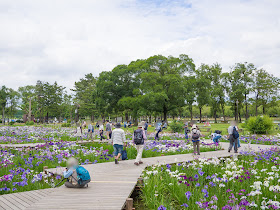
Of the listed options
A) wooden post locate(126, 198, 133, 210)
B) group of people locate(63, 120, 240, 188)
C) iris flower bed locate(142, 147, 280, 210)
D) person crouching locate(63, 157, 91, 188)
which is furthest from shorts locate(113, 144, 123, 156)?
wooden post locate(126, 198, 133, 210)

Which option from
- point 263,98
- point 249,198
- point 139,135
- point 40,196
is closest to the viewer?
point 249,198

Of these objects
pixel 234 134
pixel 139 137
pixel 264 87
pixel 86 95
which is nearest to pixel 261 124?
pixel 234 134

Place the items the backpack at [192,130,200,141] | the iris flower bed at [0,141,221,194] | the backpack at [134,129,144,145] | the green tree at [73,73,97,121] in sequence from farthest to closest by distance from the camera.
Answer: the green tree at [73,73,97,121], the backpack at [192,130,200,141], the backpack at [134,129,144,145], the iris flower bed at [0,141,221,194]

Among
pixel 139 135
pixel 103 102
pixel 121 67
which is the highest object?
pixel 121 67

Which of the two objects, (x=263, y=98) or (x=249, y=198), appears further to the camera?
(x=263, y=98)

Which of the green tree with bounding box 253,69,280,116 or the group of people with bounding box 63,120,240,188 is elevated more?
the green tree with bounding box 253,69,280,116

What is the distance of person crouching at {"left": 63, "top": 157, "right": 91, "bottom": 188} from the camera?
18.3ft

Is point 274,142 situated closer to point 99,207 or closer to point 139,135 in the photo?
point 139,135

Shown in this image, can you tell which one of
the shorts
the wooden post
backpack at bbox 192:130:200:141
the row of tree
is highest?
the row of tree

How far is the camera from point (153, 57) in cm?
3994

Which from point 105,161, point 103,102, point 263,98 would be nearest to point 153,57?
point 103,102

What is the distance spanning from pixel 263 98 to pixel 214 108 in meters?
10.4

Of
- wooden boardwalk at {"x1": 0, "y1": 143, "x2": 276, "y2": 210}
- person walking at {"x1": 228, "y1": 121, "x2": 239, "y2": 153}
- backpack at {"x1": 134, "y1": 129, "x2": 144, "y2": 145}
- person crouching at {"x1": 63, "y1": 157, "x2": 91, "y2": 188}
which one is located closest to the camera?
wooden boardwalk at {"x1": 0, "y1": 143, "x2": 276, "y2": 210}

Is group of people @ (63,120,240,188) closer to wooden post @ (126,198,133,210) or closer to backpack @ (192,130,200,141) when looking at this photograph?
backpack @ (192,130,200,141)
